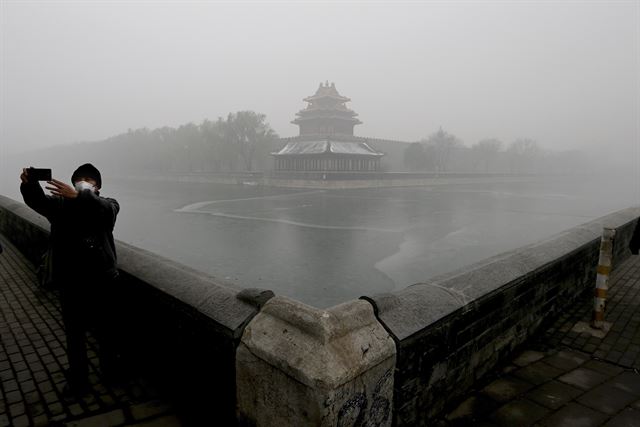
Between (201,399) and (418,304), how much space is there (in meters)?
1.44

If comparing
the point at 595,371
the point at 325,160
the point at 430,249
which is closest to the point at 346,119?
the point at 325,160

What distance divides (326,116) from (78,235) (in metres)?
60.3

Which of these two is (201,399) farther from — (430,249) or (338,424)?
(430,249)

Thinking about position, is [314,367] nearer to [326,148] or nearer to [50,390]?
[50,390]

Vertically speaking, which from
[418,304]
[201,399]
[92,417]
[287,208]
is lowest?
[287,208]

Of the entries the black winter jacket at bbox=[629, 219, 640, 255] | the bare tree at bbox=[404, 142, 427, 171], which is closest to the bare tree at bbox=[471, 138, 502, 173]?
the bare tree at bbox=[404, 142, 427, 171]

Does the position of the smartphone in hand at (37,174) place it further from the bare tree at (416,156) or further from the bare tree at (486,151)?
the bare tree at (486,151)

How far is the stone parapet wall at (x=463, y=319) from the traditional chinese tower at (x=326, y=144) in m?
44.8

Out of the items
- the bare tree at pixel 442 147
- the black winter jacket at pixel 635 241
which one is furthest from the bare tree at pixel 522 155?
the black winter jacket at pixel 635 241

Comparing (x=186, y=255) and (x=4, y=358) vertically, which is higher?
(x=4, y=358)

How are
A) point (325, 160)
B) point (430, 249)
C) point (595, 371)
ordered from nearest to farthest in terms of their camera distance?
point (595, 371), point (430, 249), point (325, 160)

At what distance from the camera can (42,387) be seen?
9.13 feet

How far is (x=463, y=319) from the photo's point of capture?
8.09 ft

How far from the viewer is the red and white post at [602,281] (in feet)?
12.7
